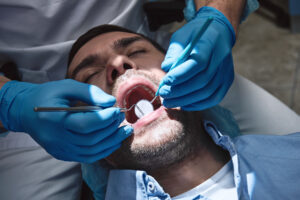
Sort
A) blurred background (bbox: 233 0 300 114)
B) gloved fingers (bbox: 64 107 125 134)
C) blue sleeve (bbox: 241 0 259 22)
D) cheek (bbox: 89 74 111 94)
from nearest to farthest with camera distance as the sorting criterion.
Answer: gloved fingers (bbox: 64 107 125 134)
cheek (bbox: 89 74 111 94)
blue sleeve (bbox: 241 0 259 22)
blurred background (bbox: 233 0 300 114)

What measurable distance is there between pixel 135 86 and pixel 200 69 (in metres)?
0.28

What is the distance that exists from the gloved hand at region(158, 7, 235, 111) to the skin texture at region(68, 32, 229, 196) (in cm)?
11

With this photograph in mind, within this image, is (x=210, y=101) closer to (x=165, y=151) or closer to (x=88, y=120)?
(x=165, y=151)

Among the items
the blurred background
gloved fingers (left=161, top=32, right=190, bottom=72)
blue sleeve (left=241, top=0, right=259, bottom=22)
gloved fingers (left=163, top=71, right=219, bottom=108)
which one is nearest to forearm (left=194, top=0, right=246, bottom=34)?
blue sleeve (left=241, top=0, right=259, bottom=22)

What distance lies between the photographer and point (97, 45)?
1.32 metres

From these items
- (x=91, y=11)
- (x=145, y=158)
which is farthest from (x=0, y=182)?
(x=91, y=11)

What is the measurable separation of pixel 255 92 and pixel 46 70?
4.09ft

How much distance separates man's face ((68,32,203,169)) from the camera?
1108 millimetres

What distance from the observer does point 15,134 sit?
5.14ft

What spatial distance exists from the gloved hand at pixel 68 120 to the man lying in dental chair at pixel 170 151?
1.0 inches

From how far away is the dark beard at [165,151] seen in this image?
3.62 feet

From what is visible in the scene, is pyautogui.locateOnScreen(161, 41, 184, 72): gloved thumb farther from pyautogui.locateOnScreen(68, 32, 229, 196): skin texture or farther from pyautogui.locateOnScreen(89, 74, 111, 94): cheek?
pyautogui.locateOnScreen(89, 74, 111, 94): cheek

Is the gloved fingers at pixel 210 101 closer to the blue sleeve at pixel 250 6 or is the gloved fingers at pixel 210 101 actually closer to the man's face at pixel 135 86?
the man's face at pixel 135 86

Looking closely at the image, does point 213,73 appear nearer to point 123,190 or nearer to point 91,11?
point 123,190
